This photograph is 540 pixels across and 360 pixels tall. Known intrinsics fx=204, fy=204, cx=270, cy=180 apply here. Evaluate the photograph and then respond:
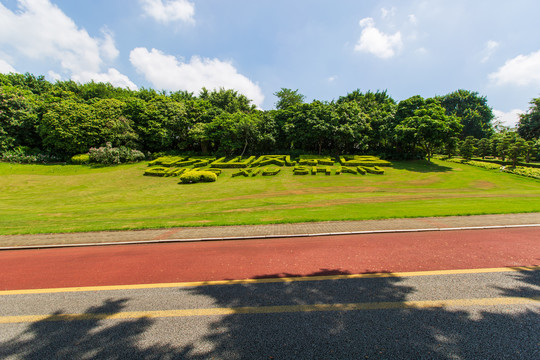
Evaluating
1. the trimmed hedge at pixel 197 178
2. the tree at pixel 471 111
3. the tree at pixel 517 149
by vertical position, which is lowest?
the trimmed hedge at pixel 197 178

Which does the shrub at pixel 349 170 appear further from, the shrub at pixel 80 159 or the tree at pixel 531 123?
the tree at pixel 531 123

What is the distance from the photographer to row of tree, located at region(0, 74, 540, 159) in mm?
34188

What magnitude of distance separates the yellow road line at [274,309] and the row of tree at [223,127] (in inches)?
1305

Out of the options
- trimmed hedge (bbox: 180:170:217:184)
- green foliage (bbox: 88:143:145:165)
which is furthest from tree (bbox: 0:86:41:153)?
trimmed hedge (bbox: 180:170:217:184)

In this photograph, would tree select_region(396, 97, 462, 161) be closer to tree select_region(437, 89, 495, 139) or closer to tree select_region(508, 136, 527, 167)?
tree select_region(508, 136, 527, 167)

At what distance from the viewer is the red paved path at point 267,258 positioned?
5824 mm

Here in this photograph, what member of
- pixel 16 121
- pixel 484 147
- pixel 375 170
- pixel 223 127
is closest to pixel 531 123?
pixel 484 147

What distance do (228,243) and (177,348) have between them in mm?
4861

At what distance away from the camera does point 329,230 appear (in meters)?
8.94

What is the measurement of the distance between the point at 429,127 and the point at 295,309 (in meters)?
36.0

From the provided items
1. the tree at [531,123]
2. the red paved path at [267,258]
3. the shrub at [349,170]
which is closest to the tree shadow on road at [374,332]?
the red paved path at [267,258]

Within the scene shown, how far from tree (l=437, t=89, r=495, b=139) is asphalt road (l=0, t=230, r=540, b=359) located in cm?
7909

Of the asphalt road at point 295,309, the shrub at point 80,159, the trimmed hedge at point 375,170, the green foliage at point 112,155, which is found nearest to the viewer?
the asphalt road at point 295,309

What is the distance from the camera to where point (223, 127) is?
126 ft
